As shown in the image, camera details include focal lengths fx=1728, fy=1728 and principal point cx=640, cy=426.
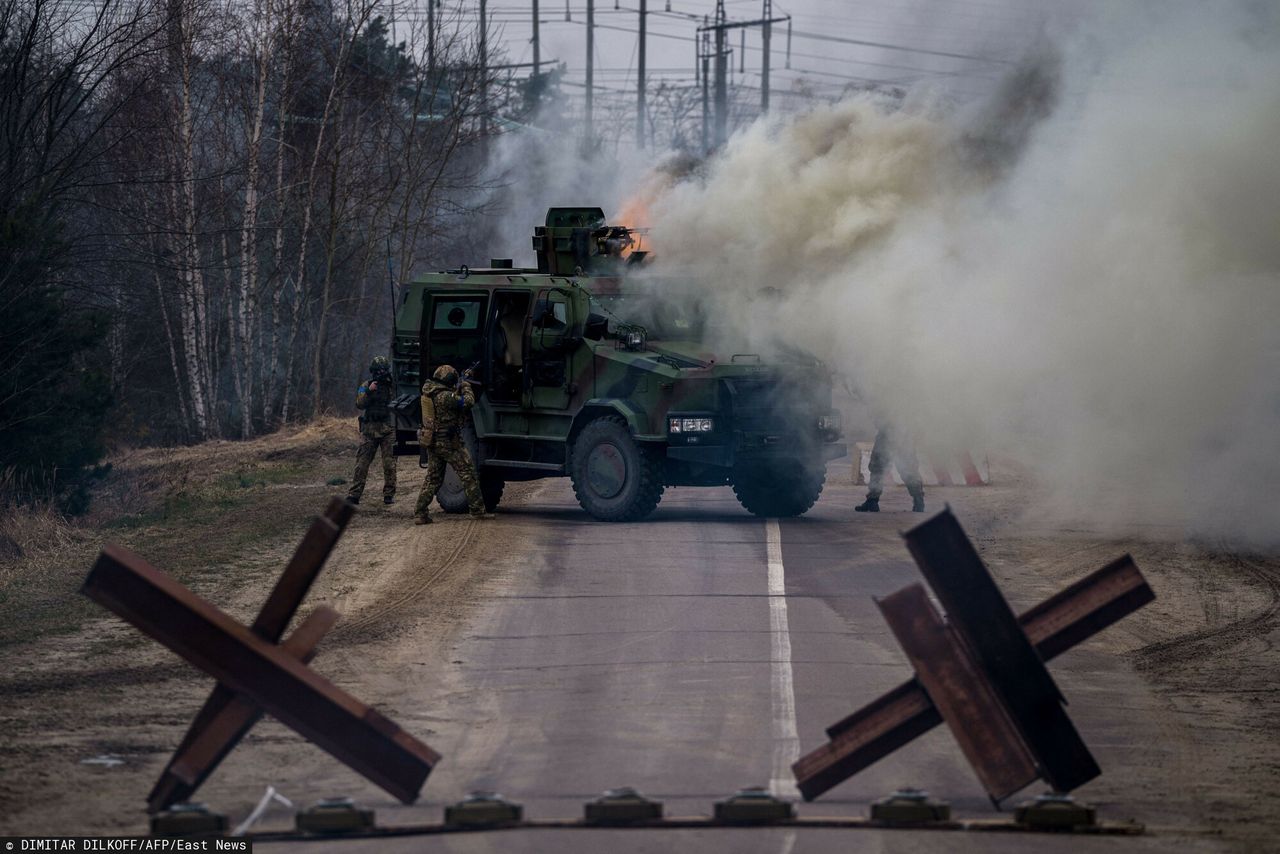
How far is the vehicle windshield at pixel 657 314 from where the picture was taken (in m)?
19.1

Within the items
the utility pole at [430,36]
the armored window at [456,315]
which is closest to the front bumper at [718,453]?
the armored window at [456,315]

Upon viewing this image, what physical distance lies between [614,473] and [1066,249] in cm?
518

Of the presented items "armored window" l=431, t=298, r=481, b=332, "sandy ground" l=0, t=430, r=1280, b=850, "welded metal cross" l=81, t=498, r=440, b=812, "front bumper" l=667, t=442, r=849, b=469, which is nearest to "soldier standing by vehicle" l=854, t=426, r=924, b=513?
"sandy ground" l=0, t=430, r=1280, b=850

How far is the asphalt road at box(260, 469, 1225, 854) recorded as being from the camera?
7.31m

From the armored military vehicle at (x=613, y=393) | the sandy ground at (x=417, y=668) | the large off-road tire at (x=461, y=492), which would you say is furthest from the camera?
the large off-road tire at (x=461, y=492)

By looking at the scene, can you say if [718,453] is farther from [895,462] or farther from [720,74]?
[720,74]

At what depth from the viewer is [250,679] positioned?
24.1 feet

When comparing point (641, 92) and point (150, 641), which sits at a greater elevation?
point (641, 92)

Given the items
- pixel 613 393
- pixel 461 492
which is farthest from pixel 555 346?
pixel 461 492

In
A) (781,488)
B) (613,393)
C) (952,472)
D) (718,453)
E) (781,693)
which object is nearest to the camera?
(781,693)

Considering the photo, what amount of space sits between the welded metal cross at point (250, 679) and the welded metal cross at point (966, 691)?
185cm

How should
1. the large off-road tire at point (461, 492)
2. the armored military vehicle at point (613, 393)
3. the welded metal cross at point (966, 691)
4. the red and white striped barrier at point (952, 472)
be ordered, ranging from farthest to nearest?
the red and white striped barrier at point (952, 472) < the large off-road tire at point (461, 492) < the armored military vehicle at point (613, 393) < the welded metal cross at point (966, 691)

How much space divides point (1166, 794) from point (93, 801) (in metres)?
4.97

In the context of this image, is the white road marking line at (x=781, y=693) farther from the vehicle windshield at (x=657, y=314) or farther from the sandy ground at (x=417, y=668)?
the vehicle windshield at (x=657, y=314)
